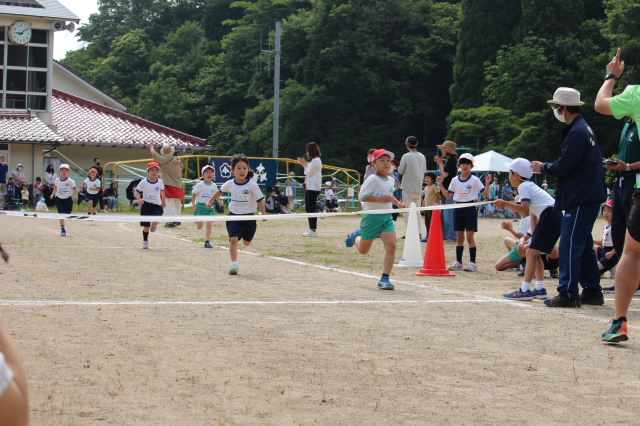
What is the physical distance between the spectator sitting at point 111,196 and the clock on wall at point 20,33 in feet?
33.0

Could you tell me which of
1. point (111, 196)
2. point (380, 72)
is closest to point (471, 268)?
point (111, 196)

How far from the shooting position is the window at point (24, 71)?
42.7 metres

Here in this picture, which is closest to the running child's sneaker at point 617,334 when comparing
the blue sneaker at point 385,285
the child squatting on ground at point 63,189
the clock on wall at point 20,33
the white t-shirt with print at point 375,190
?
the blue sneaker at point 385,285

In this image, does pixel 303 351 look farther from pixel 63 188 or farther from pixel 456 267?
pixel 63 188

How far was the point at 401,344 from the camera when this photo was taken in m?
7.08

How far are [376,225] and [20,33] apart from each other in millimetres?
35417

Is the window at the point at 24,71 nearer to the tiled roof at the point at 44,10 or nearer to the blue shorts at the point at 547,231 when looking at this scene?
the tiled roof at the point at 44,10

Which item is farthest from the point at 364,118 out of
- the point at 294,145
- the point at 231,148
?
the point at 231,148

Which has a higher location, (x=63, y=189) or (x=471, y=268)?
(x=63, y=189)

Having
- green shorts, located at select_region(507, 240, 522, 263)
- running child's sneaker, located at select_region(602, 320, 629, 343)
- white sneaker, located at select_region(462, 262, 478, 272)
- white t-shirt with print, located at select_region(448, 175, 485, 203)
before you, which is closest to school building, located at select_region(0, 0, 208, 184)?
white t-shirt with print, located at select_region(448, 175, 485, 203)

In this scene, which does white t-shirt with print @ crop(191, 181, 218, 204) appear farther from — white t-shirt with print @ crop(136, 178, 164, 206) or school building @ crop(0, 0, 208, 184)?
school building @ crop(0, 0, 208, 184)

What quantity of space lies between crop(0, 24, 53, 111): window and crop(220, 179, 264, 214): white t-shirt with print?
107 feet

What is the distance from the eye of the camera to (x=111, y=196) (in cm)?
3625

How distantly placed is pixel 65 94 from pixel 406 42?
25208 millimetres
